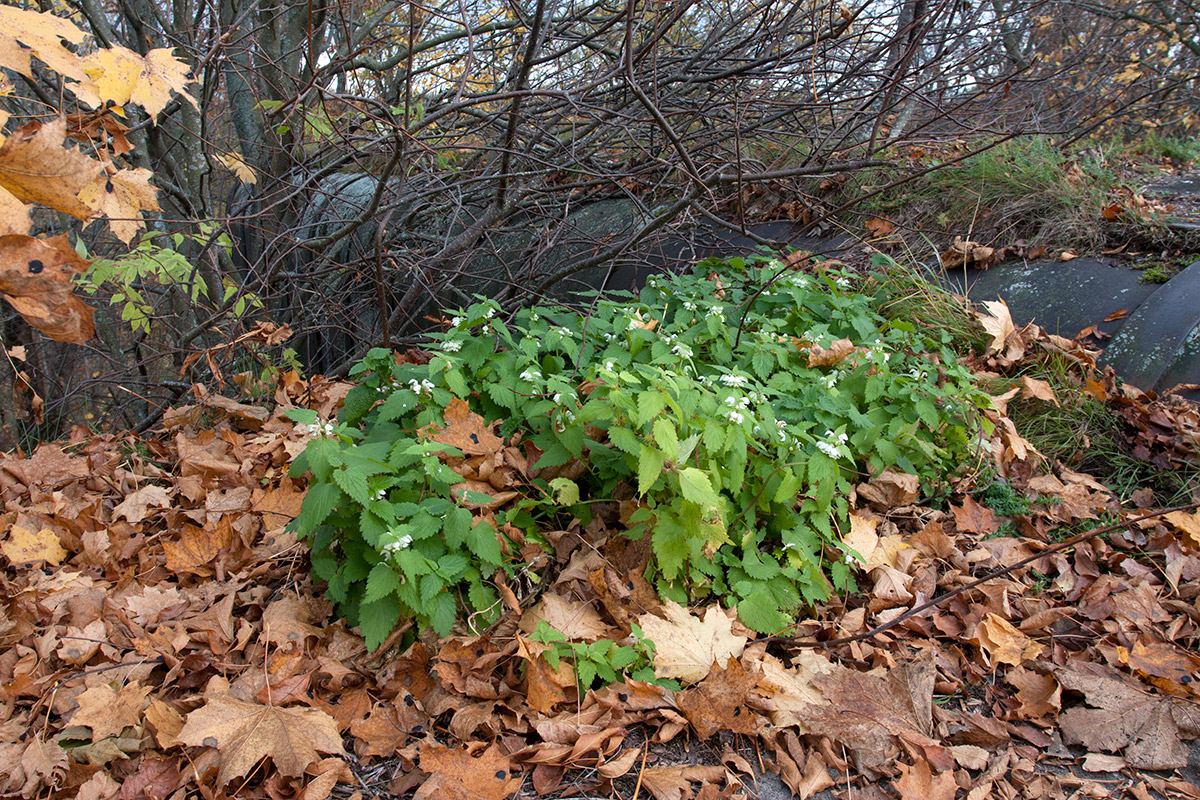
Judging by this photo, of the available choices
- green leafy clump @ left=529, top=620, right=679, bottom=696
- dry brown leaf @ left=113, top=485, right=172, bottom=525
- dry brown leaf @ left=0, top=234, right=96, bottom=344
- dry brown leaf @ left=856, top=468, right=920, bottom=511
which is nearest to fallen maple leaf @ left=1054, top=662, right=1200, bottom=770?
dry brown leaf @ left=856, top=468, right=920, bottom=511

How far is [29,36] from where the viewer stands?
109 cm

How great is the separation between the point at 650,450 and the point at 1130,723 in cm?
147

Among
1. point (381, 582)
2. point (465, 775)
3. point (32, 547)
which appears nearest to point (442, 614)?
point (381, 582)

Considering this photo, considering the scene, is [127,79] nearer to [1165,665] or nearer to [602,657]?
[602,657]

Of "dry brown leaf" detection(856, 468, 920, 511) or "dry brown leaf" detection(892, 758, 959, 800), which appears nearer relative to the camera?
"dry brown leaf" detection(892, 758, 959, 800)

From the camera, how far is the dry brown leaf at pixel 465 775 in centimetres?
162

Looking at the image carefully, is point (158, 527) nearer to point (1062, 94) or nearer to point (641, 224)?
point (641, 224)

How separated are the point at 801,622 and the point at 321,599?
1.49 meters

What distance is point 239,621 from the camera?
2.16 m

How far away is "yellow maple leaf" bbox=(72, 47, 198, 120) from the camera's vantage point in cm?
143

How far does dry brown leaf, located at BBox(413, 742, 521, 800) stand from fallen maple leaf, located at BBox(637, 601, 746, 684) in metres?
0.46

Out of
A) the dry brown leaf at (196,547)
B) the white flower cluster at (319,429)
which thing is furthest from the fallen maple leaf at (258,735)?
the dry brown leaf at (196,547)

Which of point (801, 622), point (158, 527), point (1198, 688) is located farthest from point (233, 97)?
point (1198, 688)

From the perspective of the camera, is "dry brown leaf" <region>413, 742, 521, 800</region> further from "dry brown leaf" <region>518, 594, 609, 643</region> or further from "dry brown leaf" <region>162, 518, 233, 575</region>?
"dry brown leaf" <region>162, 518, 233, 575</region>
